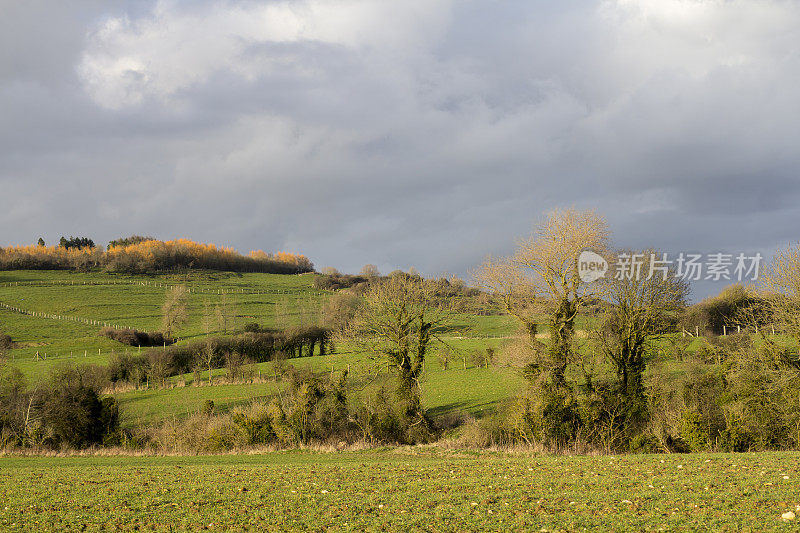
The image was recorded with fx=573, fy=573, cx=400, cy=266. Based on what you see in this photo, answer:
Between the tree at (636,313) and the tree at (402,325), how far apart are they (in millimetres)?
11439

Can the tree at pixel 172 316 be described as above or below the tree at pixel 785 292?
below

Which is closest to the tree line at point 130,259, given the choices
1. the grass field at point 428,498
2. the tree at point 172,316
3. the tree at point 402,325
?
the tree at point 172,316

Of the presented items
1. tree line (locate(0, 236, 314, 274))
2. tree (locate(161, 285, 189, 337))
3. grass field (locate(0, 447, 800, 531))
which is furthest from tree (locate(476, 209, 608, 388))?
tree line (locate(0, 236, 314, 274))

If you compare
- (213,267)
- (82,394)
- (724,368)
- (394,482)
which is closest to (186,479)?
(394,482)

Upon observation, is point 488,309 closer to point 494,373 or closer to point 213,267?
point 494,373

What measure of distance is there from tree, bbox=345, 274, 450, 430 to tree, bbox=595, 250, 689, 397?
11.4 metres

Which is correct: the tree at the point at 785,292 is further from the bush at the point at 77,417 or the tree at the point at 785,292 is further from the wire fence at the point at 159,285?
the wire fence at the point at 159,285

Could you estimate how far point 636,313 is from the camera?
3762 centimetres

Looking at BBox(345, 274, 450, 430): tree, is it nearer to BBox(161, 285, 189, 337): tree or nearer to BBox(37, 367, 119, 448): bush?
BBox(37, 367, 119, 448): bush

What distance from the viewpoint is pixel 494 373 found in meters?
56.8

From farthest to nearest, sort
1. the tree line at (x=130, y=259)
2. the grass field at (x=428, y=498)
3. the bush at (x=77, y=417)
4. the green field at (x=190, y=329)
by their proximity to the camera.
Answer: the tree line at (x=130, y=259), the green field at (x=190, y=329), the bush at (x=77, y=417), the grass field at (x=428, y=498)

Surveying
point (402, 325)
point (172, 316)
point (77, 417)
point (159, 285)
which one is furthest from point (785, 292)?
point (159, 285)

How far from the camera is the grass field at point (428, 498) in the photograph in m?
11.8

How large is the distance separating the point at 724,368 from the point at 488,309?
1449cm
